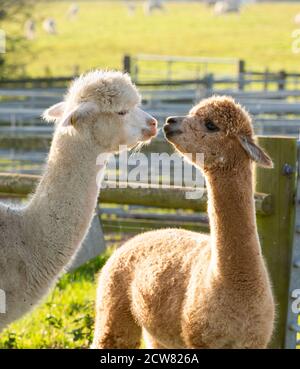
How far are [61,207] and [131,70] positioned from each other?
13346mm

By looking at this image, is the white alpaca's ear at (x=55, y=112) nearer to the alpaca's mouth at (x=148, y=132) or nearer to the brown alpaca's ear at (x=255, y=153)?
the alpaca's mouth at (x=148, y=132)

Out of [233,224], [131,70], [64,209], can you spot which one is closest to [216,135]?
[233,224]

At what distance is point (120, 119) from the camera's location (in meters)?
4.61

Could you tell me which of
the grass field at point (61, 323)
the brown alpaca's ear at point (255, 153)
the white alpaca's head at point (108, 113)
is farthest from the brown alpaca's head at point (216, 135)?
the grass field at point (61, 323)

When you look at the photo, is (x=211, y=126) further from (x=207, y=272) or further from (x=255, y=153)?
(x=207, y=272)

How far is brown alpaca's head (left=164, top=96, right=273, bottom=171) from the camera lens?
460cm

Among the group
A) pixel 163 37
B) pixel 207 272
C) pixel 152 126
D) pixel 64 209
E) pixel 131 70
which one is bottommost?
pixel 207 272

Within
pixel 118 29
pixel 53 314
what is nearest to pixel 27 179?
pixel 53 314

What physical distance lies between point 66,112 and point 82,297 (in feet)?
8.52

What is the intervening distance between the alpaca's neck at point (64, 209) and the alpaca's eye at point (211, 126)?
23.0 inches

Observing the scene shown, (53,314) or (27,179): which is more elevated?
(27,179)

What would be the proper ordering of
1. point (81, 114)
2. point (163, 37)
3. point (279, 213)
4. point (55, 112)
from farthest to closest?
1. point (163, 37)
2. point (279, 213)
3. point (55, 112)
4. point (81, 114)

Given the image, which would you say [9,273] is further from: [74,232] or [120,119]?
[120,119]

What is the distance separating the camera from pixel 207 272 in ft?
15.0
